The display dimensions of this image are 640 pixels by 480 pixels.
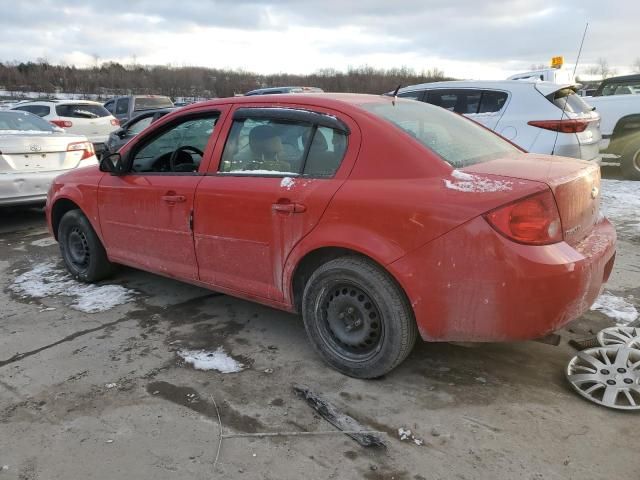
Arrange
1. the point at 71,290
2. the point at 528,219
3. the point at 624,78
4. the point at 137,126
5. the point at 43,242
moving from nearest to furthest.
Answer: the point at 528,219, the point at 71,290, the point at 43,242, the point at 624,78, the point at 137,126

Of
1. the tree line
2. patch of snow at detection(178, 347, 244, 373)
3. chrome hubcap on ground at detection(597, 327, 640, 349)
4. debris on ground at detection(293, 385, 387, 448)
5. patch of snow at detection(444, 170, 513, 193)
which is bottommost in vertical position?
the tree line

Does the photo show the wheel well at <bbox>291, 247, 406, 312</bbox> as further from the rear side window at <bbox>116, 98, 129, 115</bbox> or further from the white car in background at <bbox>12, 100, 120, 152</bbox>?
the rear side window at <bbox>116, 98, 129, 115</bbox>

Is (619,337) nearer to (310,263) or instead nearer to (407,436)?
(407,436)

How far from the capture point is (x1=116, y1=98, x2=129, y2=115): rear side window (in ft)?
59.2

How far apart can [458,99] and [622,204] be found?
2.71 metres

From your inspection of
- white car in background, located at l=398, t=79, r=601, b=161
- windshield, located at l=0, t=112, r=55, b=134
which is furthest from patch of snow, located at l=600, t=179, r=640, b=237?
windshield, located at l=0, t=112, r=55, b=134

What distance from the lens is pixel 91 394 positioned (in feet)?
9.53

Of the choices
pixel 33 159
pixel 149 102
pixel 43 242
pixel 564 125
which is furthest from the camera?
pixel 149 102

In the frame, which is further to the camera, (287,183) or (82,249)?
(82,249)

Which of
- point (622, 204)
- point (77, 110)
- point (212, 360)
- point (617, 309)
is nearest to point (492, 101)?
point (622, 204)

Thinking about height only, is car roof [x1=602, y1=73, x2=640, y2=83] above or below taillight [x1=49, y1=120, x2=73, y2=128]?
above

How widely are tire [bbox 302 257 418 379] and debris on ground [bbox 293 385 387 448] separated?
284mm

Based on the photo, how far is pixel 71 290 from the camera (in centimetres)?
454

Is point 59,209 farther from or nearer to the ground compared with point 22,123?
nearer to the ground
